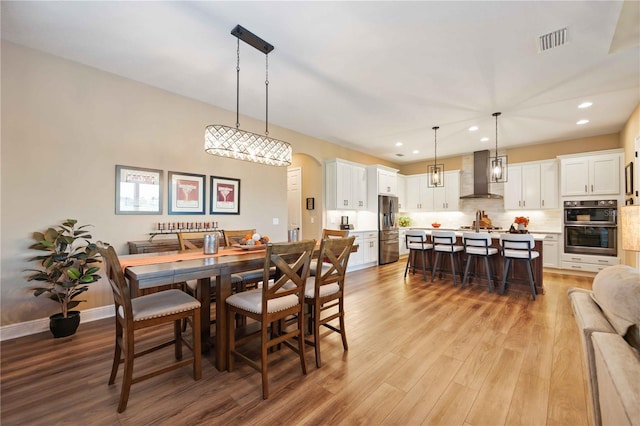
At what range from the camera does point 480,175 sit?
7031mm

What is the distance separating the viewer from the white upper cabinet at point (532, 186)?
19.7 feet

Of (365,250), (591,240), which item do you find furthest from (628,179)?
(365,250)

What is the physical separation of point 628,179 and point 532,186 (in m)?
1.68

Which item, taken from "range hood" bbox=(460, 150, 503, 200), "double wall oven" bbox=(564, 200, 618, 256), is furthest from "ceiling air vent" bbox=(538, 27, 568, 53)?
"range hood" bbox=(460, 150, 503, 200)

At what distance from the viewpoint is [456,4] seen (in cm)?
218

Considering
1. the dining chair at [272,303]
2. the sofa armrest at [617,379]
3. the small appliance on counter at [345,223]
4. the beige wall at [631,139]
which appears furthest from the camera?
the small appliance on counter at [345,223]

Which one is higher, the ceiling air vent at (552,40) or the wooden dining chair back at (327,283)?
the ceiling air vent at (552,40)

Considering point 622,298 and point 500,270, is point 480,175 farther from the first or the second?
point 622,298

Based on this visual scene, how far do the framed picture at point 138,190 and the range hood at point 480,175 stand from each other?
688 centimetres

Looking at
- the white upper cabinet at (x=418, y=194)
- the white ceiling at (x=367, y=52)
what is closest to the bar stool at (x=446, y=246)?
the white ceiling at (x=367, y=52)

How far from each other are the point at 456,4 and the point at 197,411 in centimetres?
348

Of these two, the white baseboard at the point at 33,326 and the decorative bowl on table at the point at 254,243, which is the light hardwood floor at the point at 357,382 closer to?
the white baseboard at the point at 33,326

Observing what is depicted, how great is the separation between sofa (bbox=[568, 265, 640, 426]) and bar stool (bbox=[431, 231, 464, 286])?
362cm

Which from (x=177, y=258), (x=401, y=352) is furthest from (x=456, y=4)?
(x=177, y=258)
